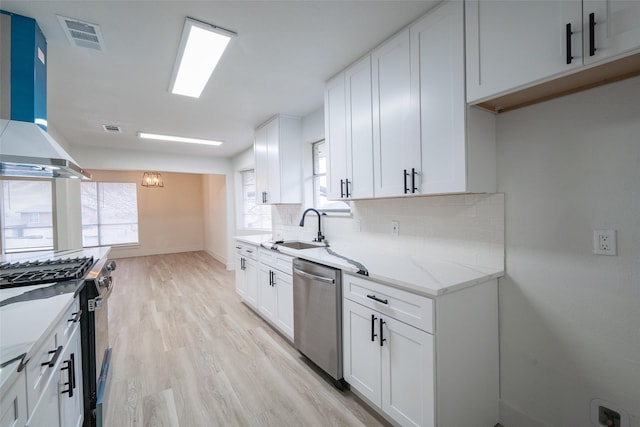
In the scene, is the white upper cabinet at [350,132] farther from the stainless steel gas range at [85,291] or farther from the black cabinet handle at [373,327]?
the stainless steel gas range at [85,291]

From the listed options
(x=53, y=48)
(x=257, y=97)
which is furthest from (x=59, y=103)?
(x=257, y=97)

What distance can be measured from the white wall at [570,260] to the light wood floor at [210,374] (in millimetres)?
993

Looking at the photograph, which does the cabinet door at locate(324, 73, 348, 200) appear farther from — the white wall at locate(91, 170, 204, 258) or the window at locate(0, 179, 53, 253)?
the white wall at locate(91, 170, 204, 258)

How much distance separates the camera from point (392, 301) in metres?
1.62

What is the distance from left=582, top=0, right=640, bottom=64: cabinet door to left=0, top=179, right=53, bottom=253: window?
20.4 ft

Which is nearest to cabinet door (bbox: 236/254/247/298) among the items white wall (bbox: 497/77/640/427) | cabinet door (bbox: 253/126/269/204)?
cabinet door (bbox: 253/126/269/204)

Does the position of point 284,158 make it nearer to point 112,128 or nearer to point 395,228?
point 395,228

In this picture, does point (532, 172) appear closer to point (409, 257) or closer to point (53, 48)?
point (409, 257)

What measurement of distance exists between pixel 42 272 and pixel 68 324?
0.53m

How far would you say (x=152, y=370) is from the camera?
238cm

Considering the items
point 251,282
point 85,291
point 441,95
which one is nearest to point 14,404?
point 85,291

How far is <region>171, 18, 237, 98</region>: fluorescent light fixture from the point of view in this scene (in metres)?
1.79

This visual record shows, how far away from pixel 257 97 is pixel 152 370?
8.83 ft

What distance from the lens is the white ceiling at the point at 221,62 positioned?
1628 mm
